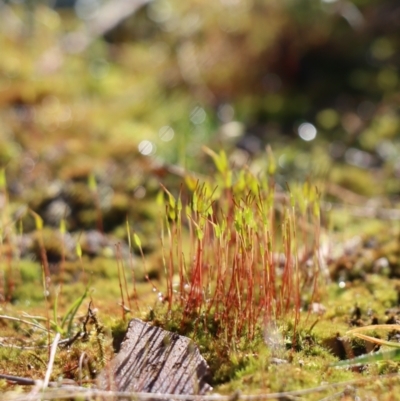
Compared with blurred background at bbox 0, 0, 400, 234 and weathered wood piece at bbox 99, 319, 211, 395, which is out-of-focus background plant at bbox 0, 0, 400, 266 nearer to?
blurred background at bbox 0, 0, 400, 234

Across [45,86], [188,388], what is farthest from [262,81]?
[188,388]

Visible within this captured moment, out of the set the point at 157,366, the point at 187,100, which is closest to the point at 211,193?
the point at 157,366

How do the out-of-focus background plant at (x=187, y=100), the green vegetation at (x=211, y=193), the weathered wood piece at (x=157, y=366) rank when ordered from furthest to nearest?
1. the out-of-focus background plant at (x=187, y=100)
2. the green vegetation at (x=211, y=193)
3. the weathered wood piece at (x=157, y=366)

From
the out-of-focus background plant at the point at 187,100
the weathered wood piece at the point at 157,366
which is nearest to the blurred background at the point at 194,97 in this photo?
the out-of-focus background plant at the point at 187,100

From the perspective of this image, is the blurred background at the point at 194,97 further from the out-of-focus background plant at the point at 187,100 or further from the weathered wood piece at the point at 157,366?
the weathered wood piece at the point at 157,366

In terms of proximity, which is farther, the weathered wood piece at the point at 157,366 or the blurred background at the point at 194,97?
the blurred background at the point at 194,97
